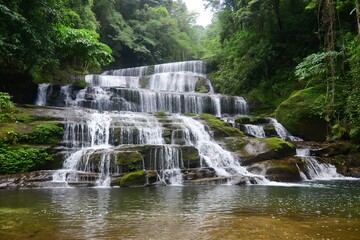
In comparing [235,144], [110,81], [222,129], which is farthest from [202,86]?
[235,144]

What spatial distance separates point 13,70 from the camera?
1680 centimetres

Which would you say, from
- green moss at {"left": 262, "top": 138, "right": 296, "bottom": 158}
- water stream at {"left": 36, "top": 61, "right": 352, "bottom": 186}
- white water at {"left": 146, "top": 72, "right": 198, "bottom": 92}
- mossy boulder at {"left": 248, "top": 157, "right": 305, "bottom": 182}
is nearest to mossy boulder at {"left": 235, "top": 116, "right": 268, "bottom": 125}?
water stream at {"left": 36, "top": 61, "right": 352, "bottom": 186}

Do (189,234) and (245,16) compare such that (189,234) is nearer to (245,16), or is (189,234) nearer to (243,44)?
(245,16)

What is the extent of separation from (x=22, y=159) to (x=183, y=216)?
789 cm

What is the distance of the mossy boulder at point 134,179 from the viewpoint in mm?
10000

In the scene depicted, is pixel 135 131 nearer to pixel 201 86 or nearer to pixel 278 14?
pixel 201 86

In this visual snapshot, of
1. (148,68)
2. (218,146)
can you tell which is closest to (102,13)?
(148,68)

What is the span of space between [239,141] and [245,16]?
35.3 ft

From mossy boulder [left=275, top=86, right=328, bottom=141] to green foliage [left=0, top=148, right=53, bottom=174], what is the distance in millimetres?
12457

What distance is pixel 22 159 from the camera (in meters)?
10.6

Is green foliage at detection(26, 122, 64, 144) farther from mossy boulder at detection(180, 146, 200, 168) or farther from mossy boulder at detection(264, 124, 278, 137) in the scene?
mossy boulder at detection(264, 124, 278, 137)

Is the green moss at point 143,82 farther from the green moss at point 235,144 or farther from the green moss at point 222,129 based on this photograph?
the green moss at point 235,144

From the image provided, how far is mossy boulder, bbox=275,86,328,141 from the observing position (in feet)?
52.4

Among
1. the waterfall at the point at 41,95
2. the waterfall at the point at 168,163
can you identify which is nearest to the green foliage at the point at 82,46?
the waterfall at the point at 41,95
